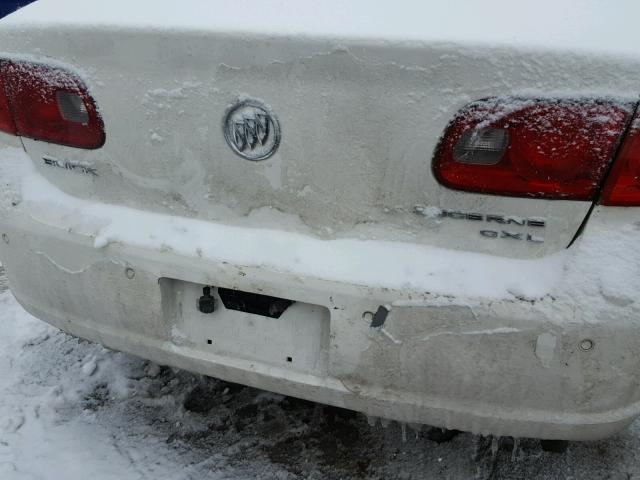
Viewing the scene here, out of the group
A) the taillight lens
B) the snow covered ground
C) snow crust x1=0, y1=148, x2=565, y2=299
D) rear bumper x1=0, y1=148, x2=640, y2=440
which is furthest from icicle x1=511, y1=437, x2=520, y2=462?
the taillight lens

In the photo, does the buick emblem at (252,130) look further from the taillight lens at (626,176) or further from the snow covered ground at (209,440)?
the snow covered ground at (209,440)

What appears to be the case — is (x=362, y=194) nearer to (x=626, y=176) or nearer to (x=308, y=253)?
(x=308, y=253)

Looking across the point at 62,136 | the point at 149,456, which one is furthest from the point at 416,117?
the point at 149,456

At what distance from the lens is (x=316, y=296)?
1.47 meters

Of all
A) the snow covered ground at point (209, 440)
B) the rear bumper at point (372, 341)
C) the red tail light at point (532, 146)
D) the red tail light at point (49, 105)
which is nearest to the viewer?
the red tail light at point (532, 146)

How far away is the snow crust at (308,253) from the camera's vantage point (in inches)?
54.0

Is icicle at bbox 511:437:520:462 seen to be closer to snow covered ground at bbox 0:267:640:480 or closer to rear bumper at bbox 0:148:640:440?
snow covered ground at bbox 0:267:640:480

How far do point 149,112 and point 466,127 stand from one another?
0.83 metres

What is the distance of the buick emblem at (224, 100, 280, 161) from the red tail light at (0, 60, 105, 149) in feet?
1.40

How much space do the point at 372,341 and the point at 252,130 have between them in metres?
0.62

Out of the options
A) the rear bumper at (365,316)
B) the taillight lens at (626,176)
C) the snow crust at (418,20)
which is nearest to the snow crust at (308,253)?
the rear bumper at (365,316)

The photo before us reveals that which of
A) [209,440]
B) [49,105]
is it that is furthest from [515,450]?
[49,105]

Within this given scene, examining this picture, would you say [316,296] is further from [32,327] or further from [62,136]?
[32,327]

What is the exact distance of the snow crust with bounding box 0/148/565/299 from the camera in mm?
1372
